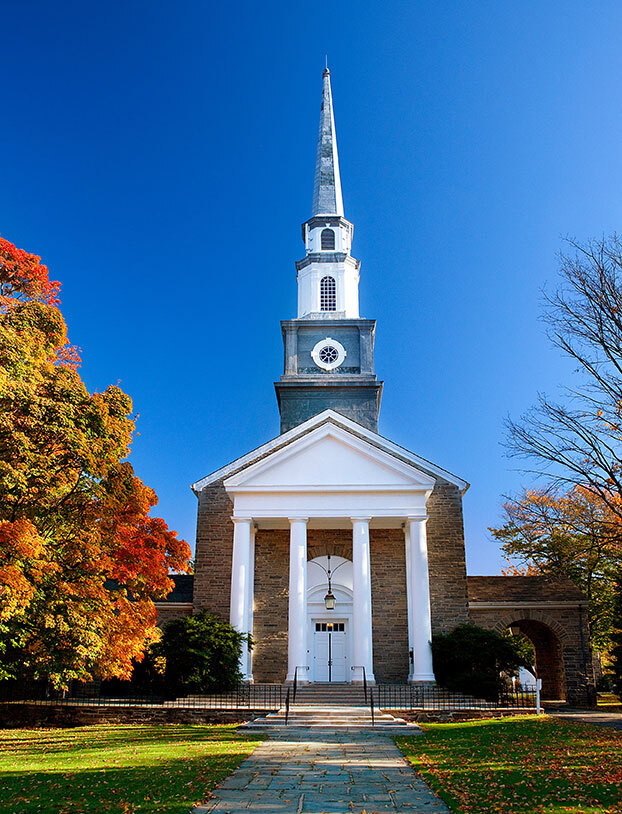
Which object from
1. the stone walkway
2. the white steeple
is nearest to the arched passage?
the stone walkway

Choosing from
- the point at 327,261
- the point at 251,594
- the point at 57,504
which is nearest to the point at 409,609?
the point at 251,594

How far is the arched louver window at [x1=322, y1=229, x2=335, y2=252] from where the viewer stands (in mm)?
38625

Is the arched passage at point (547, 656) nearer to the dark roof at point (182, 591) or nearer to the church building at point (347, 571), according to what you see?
the church building at point (347, 571)

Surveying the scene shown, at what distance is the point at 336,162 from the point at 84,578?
32781 millimetres

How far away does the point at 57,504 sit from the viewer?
1556cm

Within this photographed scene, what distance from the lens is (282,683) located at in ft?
84.0

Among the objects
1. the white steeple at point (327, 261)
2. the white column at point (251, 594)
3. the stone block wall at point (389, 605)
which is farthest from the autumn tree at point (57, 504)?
the white steeple at point (327, 261)

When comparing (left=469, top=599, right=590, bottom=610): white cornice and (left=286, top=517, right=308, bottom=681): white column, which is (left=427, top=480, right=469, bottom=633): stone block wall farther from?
(left=286, top=517, right=308, bottom=681): white column

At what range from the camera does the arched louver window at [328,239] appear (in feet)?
127

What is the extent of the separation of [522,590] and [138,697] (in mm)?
15381

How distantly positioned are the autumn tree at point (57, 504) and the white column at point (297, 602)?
26.2 ft

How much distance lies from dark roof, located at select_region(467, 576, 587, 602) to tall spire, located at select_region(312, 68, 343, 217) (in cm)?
2161

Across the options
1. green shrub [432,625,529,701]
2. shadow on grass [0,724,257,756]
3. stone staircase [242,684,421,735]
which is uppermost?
→ green shrub [432,625,529,701]

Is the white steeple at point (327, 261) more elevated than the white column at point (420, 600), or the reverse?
the white steeple at point (327, 261)
